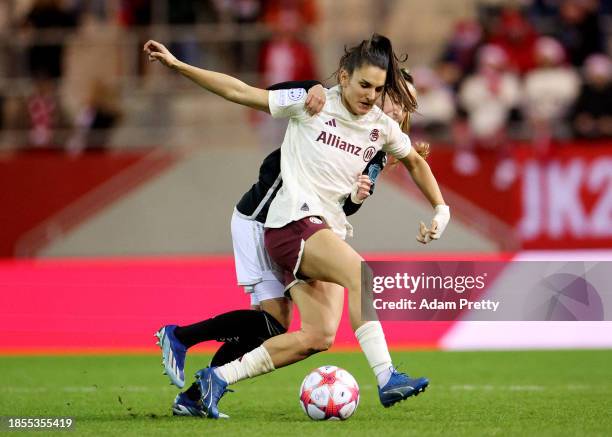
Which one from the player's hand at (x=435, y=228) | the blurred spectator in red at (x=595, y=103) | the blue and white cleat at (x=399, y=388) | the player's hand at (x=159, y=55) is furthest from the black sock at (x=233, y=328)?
the blurred spectator in red at (x=595, y=103)

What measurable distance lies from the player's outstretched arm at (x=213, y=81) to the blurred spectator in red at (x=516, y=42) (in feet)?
32.7

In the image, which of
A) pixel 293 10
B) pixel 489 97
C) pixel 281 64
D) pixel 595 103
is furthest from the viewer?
pixel 293 10

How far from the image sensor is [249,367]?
7082 mm

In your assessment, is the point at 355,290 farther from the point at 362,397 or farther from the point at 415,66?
the point at 415,66

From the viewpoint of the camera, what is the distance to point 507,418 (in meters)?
7.11

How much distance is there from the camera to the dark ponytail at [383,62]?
6.95 meters

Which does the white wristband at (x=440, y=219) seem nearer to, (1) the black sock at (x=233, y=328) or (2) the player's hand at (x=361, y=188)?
(2) the player's hand at (x=361, y=188)

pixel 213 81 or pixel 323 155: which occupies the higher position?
pixel 213 81

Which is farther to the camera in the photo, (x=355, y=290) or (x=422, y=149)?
(x=422, y=149)

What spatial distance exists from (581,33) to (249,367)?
35.2ft

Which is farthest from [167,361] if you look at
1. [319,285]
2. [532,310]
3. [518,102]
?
[518,102]

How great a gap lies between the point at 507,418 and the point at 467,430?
609 millimetres

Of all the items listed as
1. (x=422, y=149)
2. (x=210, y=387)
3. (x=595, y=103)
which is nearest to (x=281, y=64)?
(x=595, y=103)

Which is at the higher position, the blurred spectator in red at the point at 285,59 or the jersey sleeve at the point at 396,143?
the jersey sleeve at the point at 396,143
